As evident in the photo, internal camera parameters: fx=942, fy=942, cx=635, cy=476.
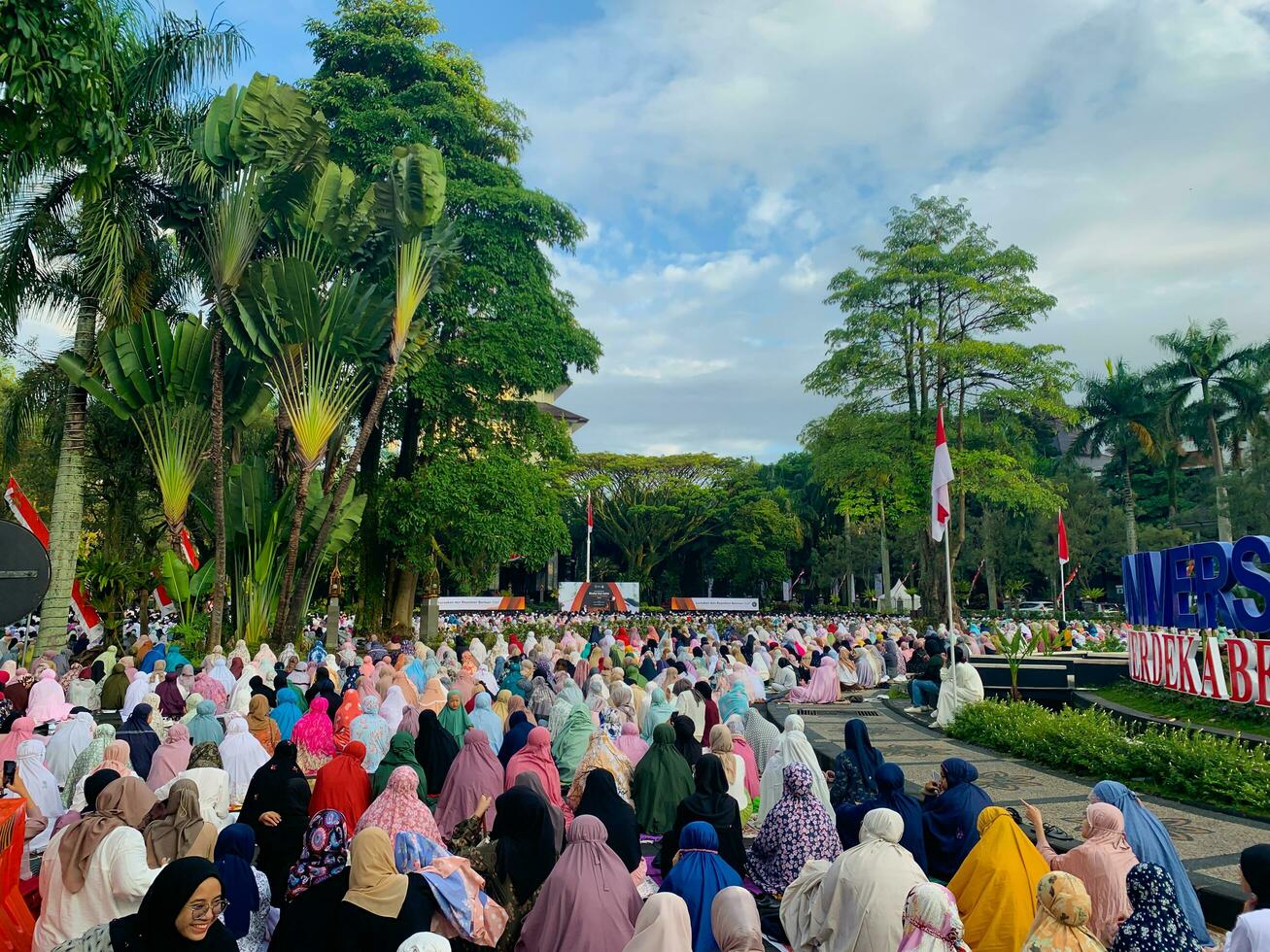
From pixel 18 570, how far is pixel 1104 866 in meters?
4.97

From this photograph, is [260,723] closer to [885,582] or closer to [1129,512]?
[1129,512]

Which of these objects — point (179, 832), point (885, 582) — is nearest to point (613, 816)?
point (179, 832)

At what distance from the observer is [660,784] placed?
7.57 meters

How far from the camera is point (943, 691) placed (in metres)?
13.6

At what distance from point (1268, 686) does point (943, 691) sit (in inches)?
180

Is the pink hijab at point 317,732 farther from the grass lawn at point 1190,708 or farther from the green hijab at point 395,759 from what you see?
the grass lawn at point 1190,708

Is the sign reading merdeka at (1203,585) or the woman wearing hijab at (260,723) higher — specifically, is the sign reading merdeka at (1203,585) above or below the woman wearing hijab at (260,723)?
above

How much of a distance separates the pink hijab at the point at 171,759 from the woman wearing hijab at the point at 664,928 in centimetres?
563

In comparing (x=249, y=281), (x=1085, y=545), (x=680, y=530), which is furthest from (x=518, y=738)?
(x=680, y=530)

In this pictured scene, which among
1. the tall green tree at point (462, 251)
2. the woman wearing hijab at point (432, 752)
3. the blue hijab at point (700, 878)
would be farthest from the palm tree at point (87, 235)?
the blue hijab at point (700, 878)

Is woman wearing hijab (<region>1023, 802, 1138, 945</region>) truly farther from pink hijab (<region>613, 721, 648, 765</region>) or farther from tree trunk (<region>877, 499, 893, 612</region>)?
tree trunk (<region>877, 499, 893, 612</region>)

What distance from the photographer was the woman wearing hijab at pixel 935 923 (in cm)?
363

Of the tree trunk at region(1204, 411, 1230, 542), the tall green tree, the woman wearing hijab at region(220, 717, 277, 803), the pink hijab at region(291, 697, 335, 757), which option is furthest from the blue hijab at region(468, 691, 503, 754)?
the tree trunk at region(1204, 411, 1230, 542)

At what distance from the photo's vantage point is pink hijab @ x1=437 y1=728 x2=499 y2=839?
7.18m
